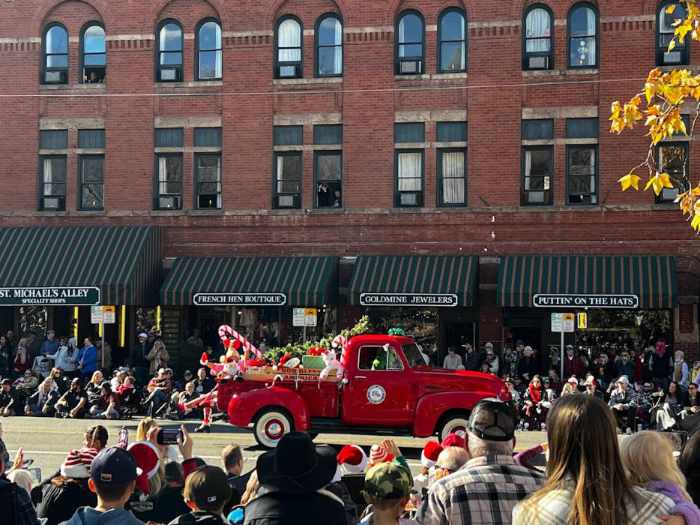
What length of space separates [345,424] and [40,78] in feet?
56.1

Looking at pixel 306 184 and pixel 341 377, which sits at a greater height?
pixel 306 184

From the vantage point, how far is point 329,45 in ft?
94.6

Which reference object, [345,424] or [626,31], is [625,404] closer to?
[345,424]

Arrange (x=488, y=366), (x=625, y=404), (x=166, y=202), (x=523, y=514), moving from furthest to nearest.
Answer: (x=166, y=202), (x=488, y=366), (x=625, y=404), (x=523, y=514)

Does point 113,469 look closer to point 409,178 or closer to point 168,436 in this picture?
point 168,436

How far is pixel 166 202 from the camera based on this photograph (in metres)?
29.5

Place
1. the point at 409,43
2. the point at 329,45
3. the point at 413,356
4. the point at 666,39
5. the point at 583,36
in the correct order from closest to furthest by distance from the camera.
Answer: the point at 413,356, the point at 666,39, the point at 583,36, the point at 409,43, the point at 329,45

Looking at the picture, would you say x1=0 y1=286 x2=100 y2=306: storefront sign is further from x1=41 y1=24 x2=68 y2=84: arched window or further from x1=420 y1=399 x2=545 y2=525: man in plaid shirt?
x1=420 y1=399 x2=545 y2=525: man in plaid shirt

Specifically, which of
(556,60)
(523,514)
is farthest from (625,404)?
(523,514)

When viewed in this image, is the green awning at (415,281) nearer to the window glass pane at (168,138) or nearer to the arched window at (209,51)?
the window glass pane at (168,138)

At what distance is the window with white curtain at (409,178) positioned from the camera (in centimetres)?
2814

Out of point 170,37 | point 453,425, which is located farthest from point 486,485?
point 170,37

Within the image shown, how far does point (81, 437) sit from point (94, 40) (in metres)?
14.1

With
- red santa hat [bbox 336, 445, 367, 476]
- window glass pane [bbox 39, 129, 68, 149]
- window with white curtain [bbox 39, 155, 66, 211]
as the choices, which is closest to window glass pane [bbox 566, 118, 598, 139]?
window glass pane [bbox 39, 129, 68, 149]
